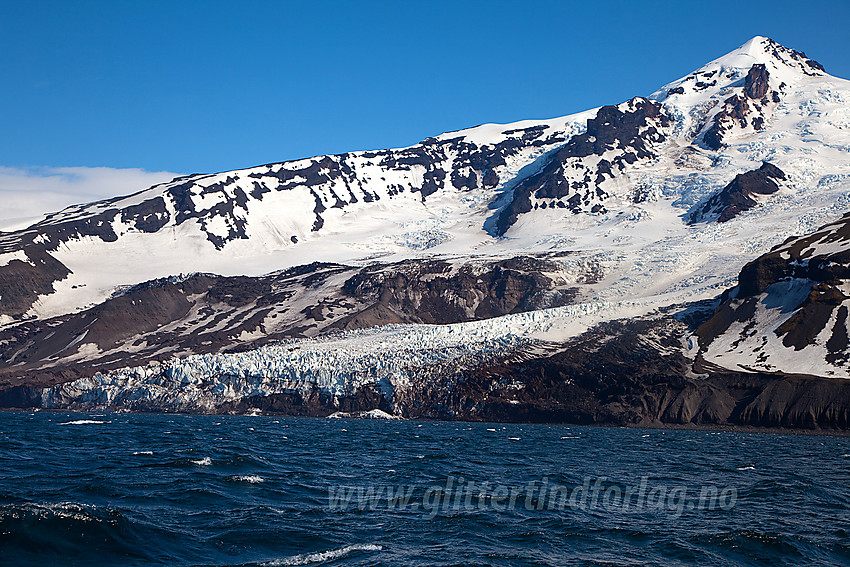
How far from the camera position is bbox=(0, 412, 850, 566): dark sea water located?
32.3 m

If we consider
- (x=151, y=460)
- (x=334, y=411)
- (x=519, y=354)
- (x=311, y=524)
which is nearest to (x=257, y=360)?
(x=334, y=411)

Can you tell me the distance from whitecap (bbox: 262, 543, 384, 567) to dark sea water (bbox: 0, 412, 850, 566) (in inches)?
3.3

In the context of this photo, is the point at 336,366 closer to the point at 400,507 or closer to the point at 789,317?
the point at 789,317

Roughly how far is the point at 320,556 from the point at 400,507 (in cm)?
1154

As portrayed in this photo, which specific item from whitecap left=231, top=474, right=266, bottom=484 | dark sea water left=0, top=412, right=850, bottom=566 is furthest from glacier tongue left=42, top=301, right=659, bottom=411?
whitecap left=231, top=474, right=266, bottom=484

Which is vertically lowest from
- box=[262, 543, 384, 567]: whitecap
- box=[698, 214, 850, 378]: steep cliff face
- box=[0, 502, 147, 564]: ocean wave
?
box=[262, 543, 384, 567]: whitecap

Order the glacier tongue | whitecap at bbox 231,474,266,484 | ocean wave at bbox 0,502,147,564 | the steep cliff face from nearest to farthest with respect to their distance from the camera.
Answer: ocean wave at bbox 0,502,147,564 < whitecap at bbox 231,474,266,484 < the steep cliff face < the glacier tongue

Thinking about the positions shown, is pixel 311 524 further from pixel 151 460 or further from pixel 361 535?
pixel 151 460

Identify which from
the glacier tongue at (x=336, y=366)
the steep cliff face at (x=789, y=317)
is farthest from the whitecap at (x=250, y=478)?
the glacier tongue at (x=336, y=366)

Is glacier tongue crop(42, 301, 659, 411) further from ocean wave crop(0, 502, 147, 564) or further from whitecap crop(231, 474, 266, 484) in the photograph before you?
ocean wave crop(0, 502, 147, 564)

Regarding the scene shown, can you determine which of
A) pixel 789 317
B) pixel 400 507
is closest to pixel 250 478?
pixel 400 507

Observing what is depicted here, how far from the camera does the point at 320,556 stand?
3173 centimetres

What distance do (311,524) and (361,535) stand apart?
2.93m

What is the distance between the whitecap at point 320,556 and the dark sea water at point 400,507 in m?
0.08
